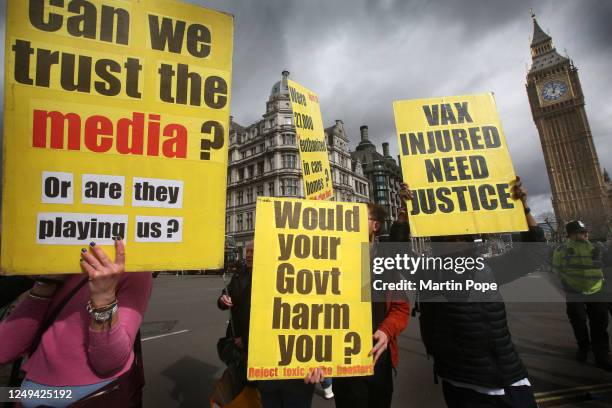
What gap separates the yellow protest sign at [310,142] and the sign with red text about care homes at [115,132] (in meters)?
3.01

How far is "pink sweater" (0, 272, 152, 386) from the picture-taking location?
139cm

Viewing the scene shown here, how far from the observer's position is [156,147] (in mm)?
1537

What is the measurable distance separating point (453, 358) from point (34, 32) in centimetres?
293

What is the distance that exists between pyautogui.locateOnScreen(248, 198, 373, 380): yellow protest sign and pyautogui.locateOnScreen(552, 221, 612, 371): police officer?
4857 millimetres

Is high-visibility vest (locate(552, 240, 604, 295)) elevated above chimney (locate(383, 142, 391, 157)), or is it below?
below

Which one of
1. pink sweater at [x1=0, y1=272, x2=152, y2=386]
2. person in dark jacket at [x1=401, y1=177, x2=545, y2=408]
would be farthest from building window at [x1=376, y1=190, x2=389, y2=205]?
pink sweater at [x1=0, y1=272, x2=152, y2=386]

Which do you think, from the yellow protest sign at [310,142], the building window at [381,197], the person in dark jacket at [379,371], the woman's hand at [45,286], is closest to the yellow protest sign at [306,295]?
the person in dark jacket at [379,371]

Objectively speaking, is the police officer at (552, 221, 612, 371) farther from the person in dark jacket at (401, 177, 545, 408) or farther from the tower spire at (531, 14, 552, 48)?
the tower spire at (531, 14, 552, 48)

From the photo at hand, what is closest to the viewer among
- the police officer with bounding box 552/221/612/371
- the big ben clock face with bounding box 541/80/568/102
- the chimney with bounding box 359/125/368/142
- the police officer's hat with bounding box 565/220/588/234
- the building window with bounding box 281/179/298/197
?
the police officer with bounding box 552/221/612/371

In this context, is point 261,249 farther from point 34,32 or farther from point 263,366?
point 34,32

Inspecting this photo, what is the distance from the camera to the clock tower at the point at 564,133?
81500 mm

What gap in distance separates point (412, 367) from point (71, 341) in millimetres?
4723

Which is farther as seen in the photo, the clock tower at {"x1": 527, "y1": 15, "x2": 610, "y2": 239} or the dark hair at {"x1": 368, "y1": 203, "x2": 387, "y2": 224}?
the clock tower at {"x1": 527, "y1": 15, "x2": 610, "y2": 239}

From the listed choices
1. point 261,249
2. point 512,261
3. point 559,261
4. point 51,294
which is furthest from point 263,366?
point 559,261
